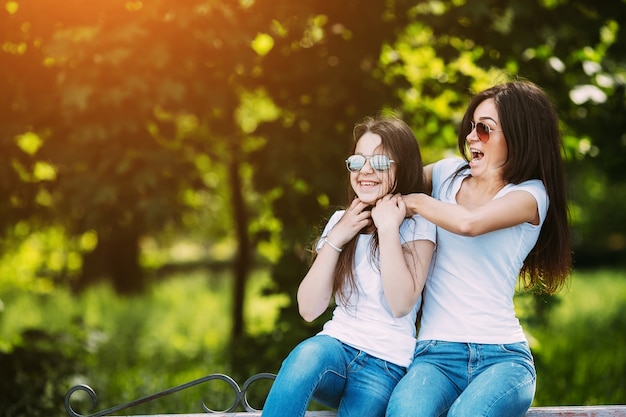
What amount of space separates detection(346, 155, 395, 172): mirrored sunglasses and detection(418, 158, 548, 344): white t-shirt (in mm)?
295

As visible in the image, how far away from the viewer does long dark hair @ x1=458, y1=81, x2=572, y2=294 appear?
8.79ft

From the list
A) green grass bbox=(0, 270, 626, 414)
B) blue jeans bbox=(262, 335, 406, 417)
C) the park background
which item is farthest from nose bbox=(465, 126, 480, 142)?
green grass bbox=(0, 270, 626, 414)

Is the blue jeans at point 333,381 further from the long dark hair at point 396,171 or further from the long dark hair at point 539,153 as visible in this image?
the long dark hair at point 539,153

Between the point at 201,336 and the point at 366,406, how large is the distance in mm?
7474

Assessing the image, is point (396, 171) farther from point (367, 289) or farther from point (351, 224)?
point (367, 289)

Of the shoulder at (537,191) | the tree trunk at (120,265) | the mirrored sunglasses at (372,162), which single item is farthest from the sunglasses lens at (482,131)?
the tree trunk at (120,265)

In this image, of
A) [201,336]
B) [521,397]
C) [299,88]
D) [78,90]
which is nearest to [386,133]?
[521,397]

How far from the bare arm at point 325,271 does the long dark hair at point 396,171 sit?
37 millimetres

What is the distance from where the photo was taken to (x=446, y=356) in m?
2.58

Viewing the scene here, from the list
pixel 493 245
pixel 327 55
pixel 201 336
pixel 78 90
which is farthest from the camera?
pixel 201 336

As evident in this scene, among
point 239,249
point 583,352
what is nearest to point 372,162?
point 239,249

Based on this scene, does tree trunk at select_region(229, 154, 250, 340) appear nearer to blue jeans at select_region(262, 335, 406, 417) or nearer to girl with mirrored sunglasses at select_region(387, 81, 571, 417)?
girl with mirrored sunglasses at select_region(387, 81, 571, 417)

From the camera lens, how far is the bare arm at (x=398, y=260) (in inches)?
99.3

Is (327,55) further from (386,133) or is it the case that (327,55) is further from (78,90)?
(386,133)
